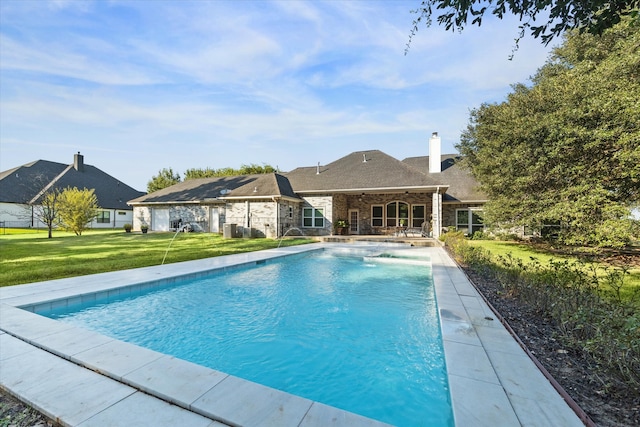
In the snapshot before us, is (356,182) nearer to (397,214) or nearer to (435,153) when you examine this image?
(397,214)

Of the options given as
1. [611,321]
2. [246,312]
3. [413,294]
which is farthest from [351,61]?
[611,321]

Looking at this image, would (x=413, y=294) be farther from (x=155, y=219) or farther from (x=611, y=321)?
(x=155, y=219)

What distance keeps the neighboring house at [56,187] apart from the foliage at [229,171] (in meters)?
9.41

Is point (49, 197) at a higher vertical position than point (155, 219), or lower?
higher

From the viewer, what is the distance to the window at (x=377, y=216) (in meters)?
21.3

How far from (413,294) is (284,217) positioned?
12787 mm

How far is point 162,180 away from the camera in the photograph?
140ft

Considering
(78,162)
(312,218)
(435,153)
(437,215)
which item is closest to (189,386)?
(437,215)

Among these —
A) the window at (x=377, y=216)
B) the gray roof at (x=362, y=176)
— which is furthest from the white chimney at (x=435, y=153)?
the window at (x=377, y=216)

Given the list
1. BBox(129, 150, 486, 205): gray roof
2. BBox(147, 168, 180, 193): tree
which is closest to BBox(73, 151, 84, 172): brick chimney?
BBox(147, 168, 180, 193): tree

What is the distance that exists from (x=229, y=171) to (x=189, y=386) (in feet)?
146

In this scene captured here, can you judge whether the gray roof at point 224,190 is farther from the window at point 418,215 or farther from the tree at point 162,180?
the tree at point 162,180

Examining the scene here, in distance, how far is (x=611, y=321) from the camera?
10.3 ft

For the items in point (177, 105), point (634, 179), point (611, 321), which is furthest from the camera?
point (177, 105)
